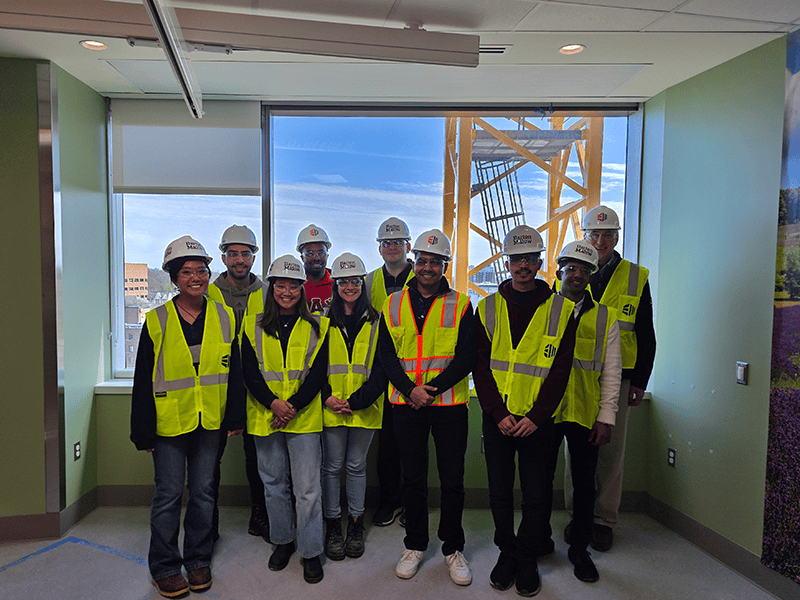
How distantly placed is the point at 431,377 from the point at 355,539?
3.73 ft

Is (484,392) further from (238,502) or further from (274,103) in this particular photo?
(274,103)

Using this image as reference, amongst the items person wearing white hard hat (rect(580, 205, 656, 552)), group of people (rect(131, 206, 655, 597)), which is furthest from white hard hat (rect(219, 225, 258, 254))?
person wearing white hard hat (rect(580, 205, 656, 552))

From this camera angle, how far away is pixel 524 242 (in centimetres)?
256

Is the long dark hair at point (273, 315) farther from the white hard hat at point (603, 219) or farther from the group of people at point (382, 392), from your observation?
the white hard hat at point (603, 219)

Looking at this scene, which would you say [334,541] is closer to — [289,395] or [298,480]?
[298,480]

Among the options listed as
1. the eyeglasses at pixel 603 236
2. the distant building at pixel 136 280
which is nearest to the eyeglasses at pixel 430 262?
the eyeglasses at pixel 603 236

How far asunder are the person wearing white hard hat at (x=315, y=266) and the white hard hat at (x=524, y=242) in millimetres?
1297

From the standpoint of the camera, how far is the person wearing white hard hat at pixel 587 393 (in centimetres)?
274

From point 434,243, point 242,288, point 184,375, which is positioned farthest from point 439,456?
point 242,288

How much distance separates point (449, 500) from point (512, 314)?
41.8 inches

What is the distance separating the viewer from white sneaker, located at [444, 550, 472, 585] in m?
2.67

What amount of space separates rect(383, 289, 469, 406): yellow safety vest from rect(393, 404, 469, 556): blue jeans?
75 mm

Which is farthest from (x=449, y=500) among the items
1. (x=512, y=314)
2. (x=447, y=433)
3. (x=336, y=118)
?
(x=336, y=118)

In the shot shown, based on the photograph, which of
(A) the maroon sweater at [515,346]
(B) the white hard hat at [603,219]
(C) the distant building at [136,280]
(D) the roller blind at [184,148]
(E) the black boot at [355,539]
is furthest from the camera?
(C) the distant building at [136,280]
